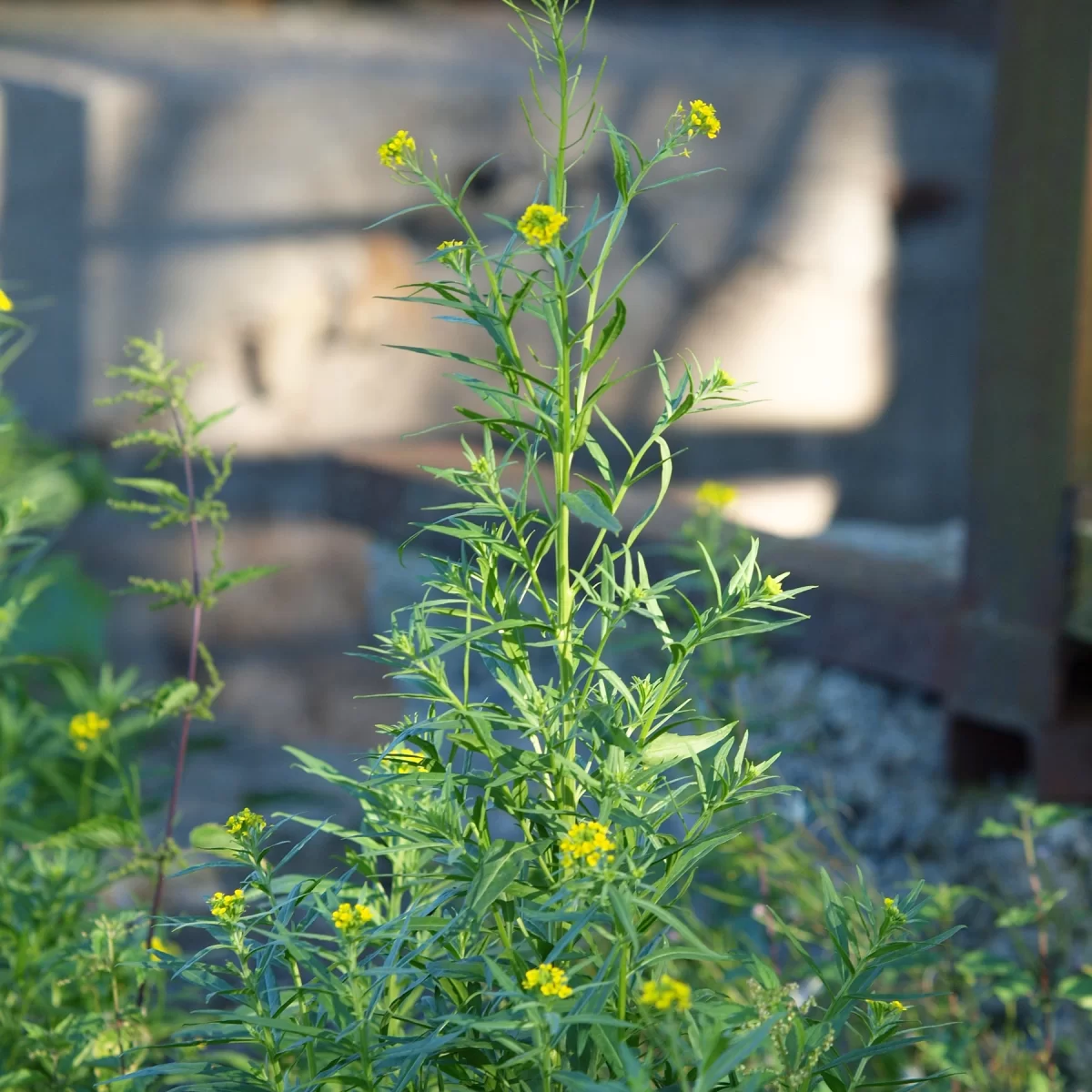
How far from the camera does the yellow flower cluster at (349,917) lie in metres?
0.81

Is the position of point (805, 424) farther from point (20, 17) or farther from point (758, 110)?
point (20, 17)

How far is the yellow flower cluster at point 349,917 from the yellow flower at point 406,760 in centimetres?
9

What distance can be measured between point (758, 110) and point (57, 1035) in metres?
3.42

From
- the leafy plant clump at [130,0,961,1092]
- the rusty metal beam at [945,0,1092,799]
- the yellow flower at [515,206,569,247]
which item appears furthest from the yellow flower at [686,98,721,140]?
the rusty metal beam at [945,0,1092,799]

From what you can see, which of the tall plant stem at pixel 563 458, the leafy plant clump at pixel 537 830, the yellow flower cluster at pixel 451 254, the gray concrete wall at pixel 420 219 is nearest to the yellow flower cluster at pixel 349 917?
the leafy plant clump at pixel 537 830

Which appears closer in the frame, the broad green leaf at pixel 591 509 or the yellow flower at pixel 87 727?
the broad green leaf at pixel 591 509

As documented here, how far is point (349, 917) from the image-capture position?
0.81 meters

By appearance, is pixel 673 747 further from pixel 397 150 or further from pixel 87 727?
pixel 87 727

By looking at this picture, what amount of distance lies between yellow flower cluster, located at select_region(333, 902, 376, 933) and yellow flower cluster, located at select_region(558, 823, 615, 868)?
6.4 inches

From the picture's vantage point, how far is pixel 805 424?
3.99 metres

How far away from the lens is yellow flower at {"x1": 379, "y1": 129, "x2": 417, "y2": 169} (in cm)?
80

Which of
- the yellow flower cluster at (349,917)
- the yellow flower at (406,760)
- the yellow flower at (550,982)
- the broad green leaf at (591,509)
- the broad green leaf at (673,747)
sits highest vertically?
the broad green leaf at (591,509)

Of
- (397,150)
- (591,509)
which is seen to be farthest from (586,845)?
(397,150)

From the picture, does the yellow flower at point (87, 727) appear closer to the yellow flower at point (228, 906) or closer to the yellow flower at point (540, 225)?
the yellow flower at point (228, 906)
